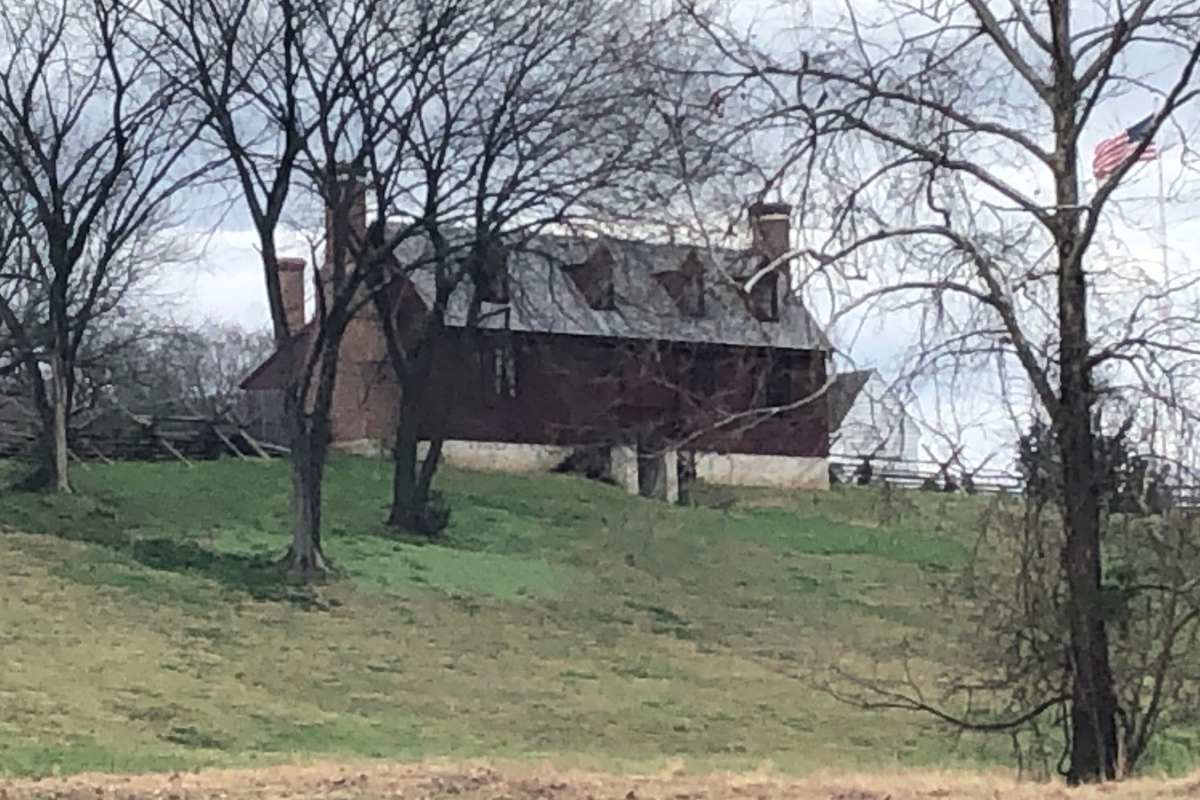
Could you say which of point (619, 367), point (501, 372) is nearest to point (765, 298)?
point (619, 367)

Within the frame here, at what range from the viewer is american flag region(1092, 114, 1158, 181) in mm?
14570

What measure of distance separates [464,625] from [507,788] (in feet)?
66.4

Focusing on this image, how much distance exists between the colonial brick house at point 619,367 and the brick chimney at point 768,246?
2 centimetres

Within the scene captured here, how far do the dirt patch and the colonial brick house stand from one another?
319 centimetres

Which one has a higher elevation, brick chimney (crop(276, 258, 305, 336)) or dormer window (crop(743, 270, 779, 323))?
brick chimney (crop(276, 258, 305, 336))

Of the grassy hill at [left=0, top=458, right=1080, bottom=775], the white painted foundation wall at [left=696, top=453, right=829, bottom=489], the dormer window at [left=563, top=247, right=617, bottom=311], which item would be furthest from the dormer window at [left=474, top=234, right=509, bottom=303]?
the white painted foundation wall at [left=696, top=453, right=829, bottom=489]

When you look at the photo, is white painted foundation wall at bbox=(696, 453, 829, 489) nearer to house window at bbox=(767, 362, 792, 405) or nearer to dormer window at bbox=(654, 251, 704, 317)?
dormer window at bbox=(654, 251, 704, 317)

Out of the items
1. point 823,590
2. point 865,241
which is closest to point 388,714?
point 865,241

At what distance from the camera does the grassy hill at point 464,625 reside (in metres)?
23.0

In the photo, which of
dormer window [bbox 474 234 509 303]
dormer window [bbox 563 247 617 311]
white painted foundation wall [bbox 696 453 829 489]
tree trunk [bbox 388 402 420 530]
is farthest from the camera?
white painted foundation wall [bbox 696 453 829 489]

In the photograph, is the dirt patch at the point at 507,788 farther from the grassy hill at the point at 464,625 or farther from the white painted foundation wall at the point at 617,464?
the white painted foundation wall at the point at 617,464

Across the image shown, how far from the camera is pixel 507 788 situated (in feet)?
41.5

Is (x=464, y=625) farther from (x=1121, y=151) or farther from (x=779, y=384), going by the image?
(x=1121, y=151)

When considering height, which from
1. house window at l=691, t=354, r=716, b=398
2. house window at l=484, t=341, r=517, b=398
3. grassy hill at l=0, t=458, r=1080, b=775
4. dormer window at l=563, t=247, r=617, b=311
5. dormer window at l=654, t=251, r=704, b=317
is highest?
dormer window at l=563, t=247, r=617, b=311
